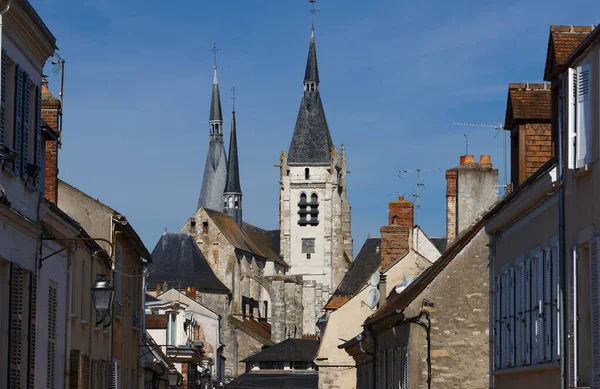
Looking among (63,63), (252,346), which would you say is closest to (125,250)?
(63,63)

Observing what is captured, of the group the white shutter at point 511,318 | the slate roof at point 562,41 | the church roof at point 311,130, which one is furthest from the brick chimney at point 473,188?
the church roof at point 311,130

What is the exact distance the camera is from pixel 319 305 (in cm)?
13088

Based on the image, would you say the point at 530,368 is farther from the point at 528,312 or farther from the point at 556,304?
the point at 556,304

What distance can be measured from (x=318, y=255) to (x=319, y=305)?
17.8 ft

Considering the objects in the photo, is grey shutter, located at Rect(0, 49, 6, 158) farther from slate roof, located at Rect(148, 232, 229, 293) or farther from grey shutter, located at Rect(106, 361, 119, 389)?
slate roof, located at Rect(148, 232, 229, 293)

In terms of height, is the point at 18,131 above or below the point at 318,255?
below

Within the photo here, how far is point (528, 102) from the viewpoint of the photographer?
1792 centimetres

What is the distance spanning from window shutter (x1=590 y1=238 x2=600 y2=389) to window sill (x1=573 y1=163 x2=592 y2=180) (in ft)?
2.24

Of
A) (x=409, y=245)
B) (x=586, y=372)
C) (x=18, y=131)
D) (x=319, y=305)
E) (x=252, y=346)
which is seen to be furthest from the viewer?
(x=319, y=305)

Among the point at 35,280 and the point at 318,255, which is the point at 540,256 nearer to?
the point at 35,280

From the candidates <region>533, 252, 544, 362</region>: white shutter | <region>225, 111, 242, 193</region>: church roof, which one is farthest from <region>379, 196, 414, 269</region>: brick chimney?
<region>225, 111, 242, 193</region>: church roof

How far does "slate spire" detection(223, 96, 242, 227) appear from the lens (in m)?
145

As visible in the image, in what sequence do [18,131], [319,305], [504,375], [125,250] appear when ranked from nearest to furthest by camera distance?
[18,131]
[504,375]
[125,250]
[319,305]

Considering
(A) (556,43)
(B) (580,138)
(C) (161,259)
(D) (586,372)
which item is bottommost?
(D) (586,372)
